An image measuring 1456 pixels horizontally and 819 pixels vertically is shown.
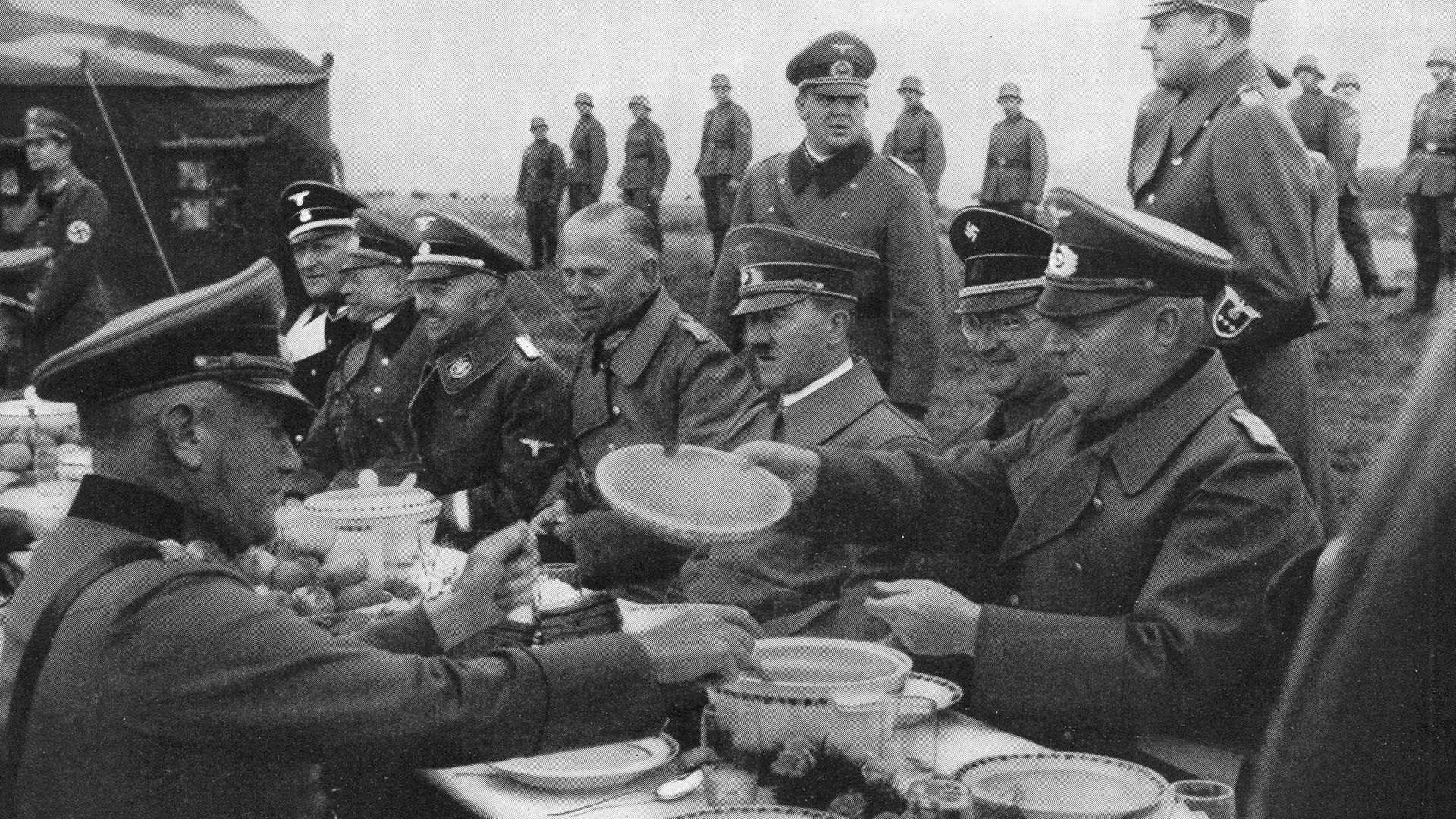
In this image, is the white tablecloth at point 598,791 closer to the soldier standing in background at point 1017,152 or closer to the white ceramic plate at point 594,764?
the white ceramic plate at point 594,764

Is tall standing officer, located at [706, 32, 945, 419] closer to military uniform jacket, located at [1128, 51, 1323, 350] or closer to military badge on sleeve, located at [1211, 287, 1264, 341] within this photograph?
military uniform jacket, located at [1128, 51, 1323, 350]

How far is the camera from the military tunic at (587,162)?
1828 cm

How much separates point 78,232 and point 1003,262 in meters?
7.89

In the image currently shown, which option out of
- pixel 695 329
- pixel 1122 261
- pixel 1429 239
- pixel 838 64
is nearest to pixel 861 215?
pixel 838 64

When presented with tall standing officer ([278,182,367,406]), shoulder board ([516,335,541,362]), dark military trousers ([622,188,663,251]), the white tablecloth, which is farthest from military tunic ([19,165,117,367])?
dark military trousers ([622,188,663,251])

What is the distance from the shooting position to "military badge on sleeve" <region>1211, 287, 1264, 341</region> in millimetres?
3984

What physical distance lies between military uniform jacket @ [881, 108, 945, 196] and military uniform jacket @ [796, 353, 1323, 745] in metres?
15.0

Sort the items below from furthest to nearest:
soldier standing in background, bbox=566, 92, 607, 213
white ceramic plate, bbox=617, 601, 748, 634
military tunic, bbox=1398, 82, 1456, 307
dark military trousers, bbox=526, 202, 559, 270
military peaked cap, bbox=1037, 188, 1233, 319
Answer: dark military trousers, bbox=526, 202, 559, 270, soldier standing in background, bbox=566, 92, 607, 213, military tunic, bbox=1398, 82, 1456, 307, military peaked cap, bbox=1037, 188, 1233, 319, white ceramic plate, bbox=617, 601, 748, 634

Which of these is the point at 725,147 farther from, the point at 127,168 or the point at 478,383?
the point at 478,383

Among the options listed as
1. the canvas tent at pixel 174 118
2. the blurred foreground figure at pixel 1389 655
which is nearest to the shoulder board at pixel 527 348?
the blurred foreground figure at pixel 1389 655

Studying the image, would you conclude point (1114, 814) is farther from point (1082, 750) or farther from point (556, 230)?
point (556, 230)

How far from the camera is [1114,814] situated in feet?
7.07

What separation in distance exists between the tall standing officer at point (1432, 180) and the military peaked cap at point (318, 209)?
9.71 meters

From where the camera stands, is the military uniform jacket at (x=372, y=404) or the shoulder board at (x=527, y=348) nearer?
the shoulder board at (x=527, y=348)
